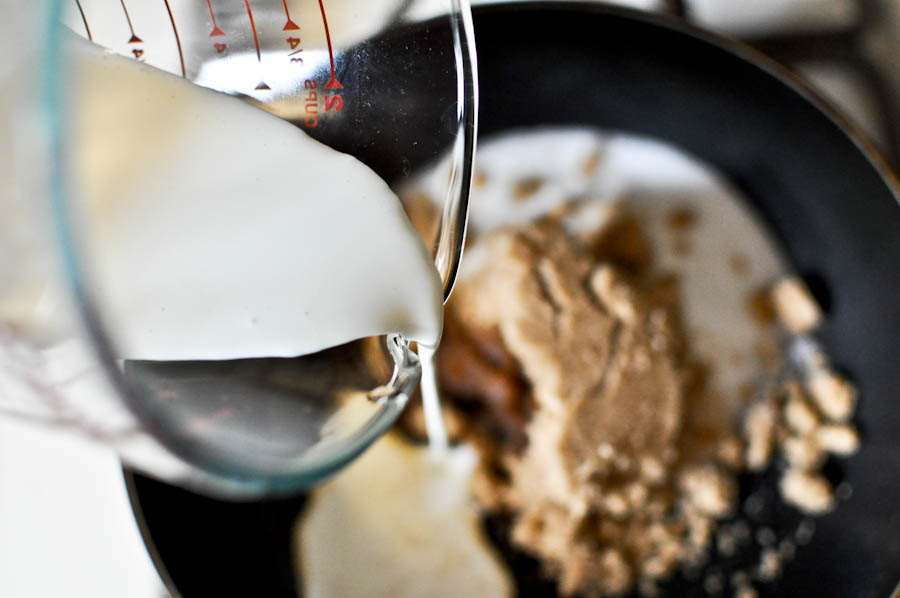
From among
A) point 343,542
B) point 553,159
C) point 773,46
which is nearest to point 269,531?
point 343,542

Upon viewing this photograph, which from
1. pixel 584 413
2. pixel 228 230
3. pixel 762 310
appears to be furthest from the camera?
pixel 762 310

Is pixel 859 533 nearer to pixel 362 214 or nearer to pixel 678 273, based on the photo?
pixel 678 273

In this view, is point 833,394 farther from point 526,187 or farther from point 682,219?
point 526,187

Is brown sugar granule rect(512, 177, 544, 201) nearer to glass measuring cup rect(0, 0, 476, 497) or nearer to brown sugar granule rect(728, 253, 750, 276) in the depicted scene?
brown sugar granule rect(728, 253, 750, 276)

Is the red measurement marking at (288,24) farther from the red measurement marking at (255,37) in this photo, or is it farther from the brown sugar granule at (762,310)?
the brown sugar granule at (762,310)

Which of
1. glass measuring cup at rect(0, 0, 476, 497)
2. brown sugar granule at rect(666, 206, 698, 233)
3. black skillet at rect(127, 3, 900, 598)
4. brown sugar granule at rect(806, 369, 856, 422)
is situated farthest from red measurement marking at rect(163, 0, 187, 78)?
brown sugar granule at rect(806, 369, 856, 422)

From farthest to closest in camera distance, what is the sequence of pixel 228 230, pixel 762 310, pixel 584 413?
1. pixel 762 310
2. pixel 584 413
3. pixel 228 230

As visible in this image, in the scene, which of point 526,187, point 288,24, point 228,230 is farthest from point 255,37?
point 526,187
